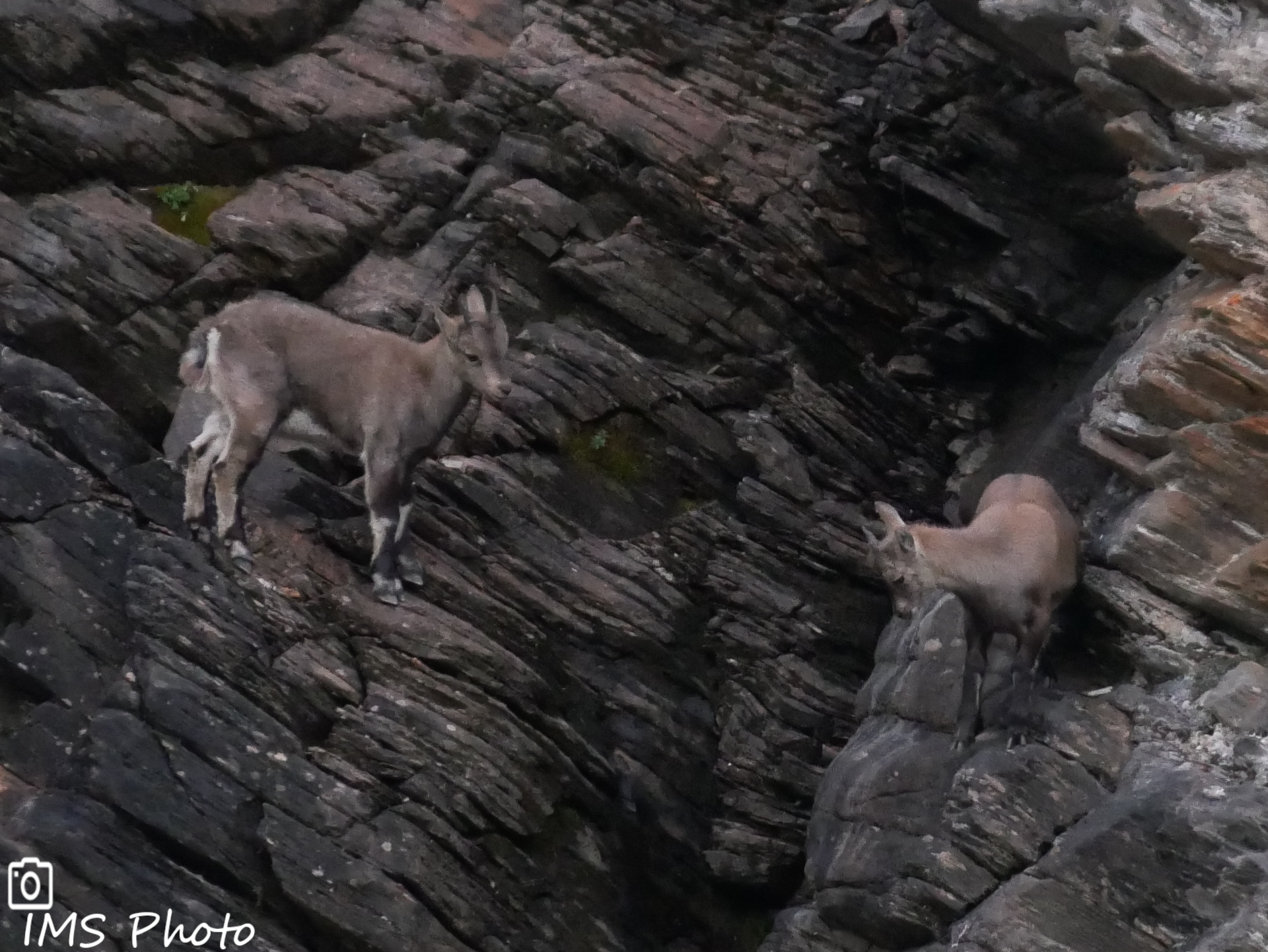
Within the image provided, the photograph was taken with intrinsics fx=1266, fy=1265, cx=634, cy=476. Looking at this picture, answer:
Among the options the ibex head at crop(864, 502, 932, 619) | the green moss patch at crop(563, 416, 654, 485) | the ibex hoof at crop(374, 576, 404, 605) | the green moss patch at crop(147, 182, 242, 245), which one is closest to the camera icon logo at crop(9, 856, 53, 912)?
the ibex hoof at crop(374, 576, 404, 605)

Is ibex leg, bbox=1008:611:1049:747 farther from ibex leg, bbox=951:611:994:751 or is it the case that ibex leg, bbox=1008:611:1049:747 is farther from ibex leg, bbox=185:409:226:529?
ibex leg, bbox=185:409:226:529

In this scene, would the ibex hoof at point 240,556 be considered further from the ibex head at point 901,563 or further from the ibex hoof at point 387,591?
the ibex head at point 901,563

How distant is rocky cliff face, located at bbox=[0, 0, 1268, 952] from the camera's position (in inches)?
454

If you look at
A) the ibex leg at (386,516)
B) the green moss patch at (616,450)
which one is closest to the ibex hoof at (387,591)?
the ibex leg at (386,516)

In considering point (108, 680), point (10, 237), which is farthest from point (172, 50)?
point (108, 680)

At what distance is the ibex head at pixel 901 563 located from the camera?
1251 cm

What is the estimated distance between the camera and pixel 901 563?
12562 millimetres

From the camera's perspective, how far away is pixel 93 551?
12.7 metres

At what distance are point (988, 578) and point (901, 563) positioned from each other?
88 cm

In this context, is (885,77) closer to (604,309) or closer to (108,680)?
(604,309)

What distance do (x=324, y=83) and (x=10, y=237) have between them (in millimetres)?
4924

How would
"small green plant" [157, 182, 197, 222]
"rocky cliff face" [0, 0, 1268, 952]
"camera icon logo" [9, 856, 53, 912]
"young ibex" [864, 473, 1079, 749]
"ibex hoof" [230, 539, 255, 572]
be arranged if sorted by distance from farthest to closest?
"small green plant" [157, 182, 197, 222], "ibex hoof" [230, 539, 255, 572], "young ibex" [864, 473, 1079, 749], "rocky cliff face" [0, 0, 1268, 952], "camera icon logo" [9, 856, 53, 912]

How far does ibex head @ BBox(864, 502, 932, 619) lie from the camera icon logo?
26.7 feet

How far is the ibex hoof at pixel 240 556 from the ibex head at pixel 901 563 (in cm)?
630
